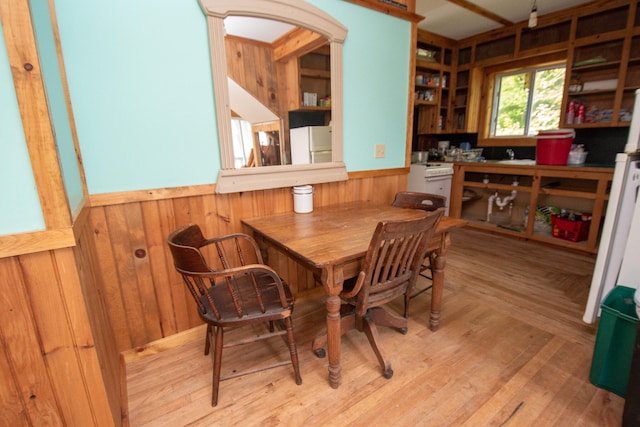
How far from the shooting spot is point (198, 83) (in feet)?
5.26

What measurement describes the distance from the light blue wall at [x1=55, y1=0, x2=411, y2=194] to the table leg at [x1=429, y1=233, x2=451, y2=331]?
144 cm

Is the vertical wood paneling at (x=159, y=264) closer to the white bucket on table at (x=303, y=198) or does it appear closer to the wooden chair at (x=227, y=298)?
the wooden chair at (x=227, y=298)

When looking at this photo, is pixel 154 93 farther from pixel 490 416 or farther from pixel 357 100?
pixel 490 416

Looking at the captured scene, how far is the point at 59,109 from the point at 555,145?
4.09 m

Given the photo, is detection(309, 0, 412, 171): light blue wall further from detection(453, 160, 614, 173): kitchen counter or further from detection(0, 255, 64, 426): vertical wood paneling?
detection(0, 255, 64, 426): vertical wood paneling

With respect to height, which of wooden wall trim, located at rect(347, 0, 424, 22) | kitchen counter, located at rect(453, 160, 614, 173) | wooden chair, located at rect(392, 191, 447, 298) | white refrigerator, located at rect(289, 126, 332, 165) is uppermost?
wooden wall trim, located at rect(347, 0, 424, 22)

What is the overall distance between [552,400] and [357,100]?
211 cm

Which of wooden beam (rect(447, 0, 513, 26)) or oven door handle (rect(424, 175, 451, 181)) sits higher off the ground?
wooden beam (rect(447, 0, 513, 26))

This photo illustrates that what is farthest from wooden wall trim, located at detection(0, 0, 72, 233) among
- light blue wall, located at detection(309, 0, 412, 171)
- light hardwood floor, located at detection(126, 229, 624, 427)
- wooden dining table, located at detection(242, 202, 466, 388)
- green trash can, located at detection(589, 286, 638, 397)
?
green trash can, located at detection(589, 286, 638, 397)

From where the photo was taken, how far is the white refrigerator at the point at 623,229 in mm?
1495

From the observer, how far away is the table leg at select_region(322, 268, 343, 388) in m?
1.26

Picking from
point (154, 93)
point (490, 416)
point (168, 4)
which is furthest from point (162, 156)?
point (490, 416)

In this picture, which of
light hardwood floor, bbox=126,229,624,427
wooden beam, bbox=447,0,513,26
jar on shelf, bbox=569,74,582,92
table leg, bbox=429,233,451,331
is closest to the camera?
light hardwood floor, bbox=126,229,624,427

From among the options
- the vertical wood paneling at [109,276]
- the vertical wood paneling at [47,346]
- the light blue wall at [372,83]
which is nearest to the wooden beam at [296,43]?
the light blue wall at [372,83]
